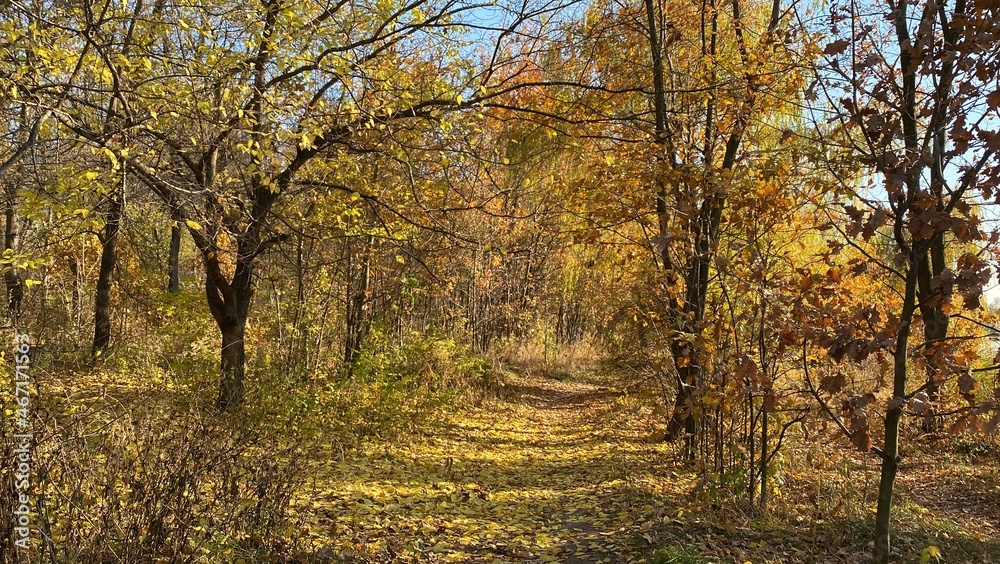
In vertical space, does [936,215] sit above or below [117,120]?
below

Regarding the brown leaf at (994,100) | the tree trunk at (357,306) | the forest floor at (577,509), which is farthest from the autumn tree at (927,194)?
the tree trunk at (357,306)

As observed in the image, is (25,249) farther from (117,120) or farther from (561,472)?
(561,472)

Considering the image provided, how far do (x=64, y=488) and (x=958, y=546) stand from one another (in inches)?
260

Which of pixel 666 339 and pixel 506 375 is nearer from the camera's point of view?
pixel 666 339

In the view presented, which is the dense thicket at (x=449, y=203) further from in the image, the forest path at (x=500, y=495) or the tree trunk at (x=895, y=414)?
the forest path at (x=500, y=495)

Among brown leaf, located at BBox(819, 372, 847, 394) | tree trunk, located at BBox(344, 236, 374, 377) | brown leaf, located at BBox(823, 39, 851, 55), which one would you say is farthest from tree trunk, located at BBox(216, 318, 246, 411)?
brown leaf, located at BBox(823, 39, 851, 55)

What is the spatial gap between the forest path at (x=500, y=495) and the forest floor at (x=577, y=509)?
19 mm

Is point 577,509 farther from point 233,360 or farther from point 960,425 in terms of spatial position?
point 233,360

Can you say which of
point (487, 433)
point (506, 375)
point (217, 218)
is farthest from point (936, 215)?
point (506, 375)

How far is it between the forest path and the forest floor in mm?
19

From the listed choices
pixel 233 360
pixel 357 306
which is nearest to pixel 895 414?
pixel 233 360

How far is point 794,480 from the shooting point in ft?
20.3

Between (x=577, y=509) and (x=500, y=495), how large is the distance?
89cm

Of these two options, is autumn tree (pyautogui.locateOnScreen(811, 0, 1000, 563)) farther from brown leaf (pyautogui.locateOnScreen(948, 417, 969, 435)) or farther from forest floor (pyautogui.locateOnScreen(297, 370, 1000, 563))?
forest floor (pyautogui.locateOnScreen(297, 370, 1000, 563))
